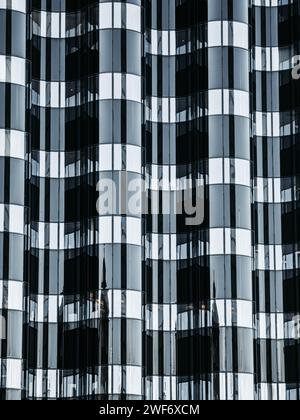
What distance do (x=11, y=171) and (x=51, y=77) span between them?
30.9 ft

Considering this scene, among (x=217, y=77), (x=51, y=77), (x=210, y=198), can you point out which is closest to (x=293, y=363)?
(x=210, y=198)

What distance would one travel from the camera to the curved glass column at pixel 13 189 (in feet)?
281

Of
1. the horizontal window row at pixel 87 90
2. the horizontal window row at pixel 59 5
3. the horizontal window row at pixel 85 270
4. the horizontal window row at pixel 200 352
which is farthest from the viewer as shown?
the horizontal window row at pixel 59 5

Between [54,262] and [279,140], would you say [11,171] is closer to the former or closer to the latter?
[54,262]

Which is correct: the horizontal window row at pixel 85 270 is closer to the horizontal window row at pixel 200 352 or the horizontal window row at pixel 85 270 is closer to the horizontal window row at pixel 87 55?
the horizontal window row at pixel 200 352

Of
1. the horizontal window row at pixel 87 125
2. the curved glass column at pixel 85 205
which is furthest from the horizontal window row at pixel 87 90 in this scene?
the horizontal window row at pixel 87 125

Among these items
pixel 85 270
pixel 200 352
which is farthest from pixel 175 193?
pixel 200 352

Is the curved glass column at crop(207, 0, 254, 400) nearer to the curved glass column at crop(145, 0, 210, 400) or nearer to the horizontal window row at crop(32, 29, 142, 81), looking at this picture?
the curved glass column at crop(145, 0, 210, 400)

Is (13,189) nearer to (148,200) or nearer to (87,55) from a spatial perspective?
(148,200)

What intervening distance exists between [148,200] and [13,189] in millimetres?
9672

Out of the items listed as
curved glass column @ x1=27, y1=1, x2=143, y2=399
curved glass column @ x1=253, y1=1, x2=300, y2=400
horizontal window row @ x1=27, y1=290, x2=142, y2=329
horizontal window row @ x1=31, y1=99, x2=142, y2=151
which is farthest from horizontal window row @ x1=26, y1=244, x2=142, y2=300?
curved glass column @ x1=253, y1=1, x2=300, y2=400

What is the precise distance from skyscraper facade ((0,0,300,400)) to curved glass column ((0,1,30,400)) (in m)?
0.09

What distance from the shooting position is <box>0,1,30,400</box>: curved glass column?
281ft

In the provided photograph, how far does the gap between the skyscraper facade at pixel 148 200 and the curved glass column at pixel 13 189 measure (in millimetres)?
95
